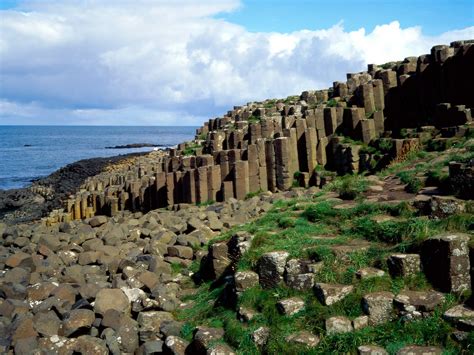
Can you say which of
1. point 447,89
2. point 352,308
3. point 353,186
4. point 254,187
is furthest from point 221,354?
point 447,89

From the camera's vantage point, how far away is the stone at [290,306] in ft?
27.7

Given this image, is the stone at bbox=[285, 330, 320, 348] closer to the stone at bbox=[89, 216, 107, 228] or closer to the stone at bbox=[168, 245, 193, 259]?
the stone at bbox=[168, 245, 193, 259]

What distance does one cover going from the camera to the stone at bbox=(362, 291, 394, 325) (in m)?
7.79

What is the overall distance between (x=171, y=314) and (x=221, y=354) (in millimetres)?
2123

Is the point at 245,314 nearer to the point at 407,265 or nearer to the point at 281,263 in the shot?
the point at 281,263

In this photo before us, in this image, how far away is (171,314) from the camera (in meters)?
9.99

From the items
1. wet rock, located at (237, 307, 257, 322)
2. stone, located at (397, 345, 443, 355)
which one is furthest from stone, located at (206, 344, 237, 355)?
stone, located at (397, 345, 443, 355)

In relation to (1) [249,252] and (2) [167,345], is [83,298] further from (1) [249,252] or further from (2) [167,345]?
(1) [249,252]

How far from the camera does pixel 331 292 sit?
8.34m

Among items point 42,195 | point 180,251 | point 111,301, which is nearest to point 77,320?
point 111,301

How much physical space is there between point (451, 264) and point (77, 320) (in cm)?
605

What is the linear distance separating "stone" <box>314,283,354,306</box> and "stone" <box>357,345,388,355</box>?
1.03m

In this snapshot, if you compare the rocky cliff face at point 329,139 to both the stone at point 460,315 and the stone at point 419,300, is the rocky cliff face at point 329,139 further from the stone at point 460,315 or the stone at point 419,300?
the stone at point 460,315

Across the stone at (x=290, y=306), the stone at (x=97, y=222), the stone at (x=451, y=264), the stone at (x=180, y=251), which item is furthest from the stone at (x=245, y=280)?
the stone at (x=97, y=222)
